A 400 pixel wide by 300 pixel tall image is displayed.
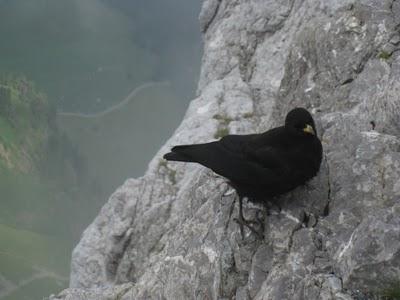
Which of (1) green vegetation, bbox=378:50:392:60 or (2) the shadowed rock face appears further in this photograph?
(1) green vegetation, bbox=378:50:392:60

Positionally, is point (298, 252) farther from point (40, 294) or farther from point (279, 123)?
point (40, 294)

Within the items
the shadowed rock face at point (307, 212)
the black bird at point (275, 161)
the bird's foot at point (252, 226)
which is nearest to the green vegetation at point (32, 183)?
the shadowed rock face at point (307, 212)

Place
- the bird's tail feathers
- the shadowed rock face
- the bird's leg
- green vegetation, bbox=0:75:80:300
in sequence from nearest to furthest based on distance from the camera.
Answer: the shadowed rock face
the bird's leg
the bird's tail feathers
green vegetation, bbox=0:75:80:300

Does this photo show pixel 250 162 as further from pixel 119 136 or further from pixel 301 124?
pixel 119 136

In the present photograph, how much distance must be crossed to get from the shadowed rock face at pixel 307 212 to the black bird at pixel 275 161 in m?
0.48

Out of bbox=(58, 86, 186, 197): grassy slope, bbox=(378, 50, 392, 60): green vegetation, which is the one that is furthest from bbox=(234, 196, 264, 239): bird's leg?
bbox=(58, 86, 186, 197): grassy slope

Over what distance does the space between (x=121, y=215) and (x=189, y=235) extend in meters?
10.4

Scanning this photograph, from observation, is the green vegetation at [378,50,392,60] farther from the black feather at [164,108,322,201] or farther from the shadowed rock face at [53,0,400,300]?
the black feather at [164,108,322,201]

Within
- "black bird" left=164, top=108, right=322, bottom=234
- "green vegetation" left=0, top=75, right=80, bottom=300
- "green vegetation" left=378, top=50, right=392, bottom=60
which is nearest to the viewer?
"black bird" left=164, top=108, right=322, bottom=234

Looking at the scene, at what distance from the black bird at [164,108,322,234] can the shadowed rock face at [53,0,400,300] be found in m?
0.48

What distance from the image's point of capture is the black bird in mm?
9477

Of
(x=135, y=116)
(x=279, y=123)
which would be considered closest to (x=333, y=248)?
(x=279, y=123)

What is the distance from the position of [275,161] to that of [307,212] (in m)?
1.04

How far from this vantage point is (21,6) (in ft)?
273
